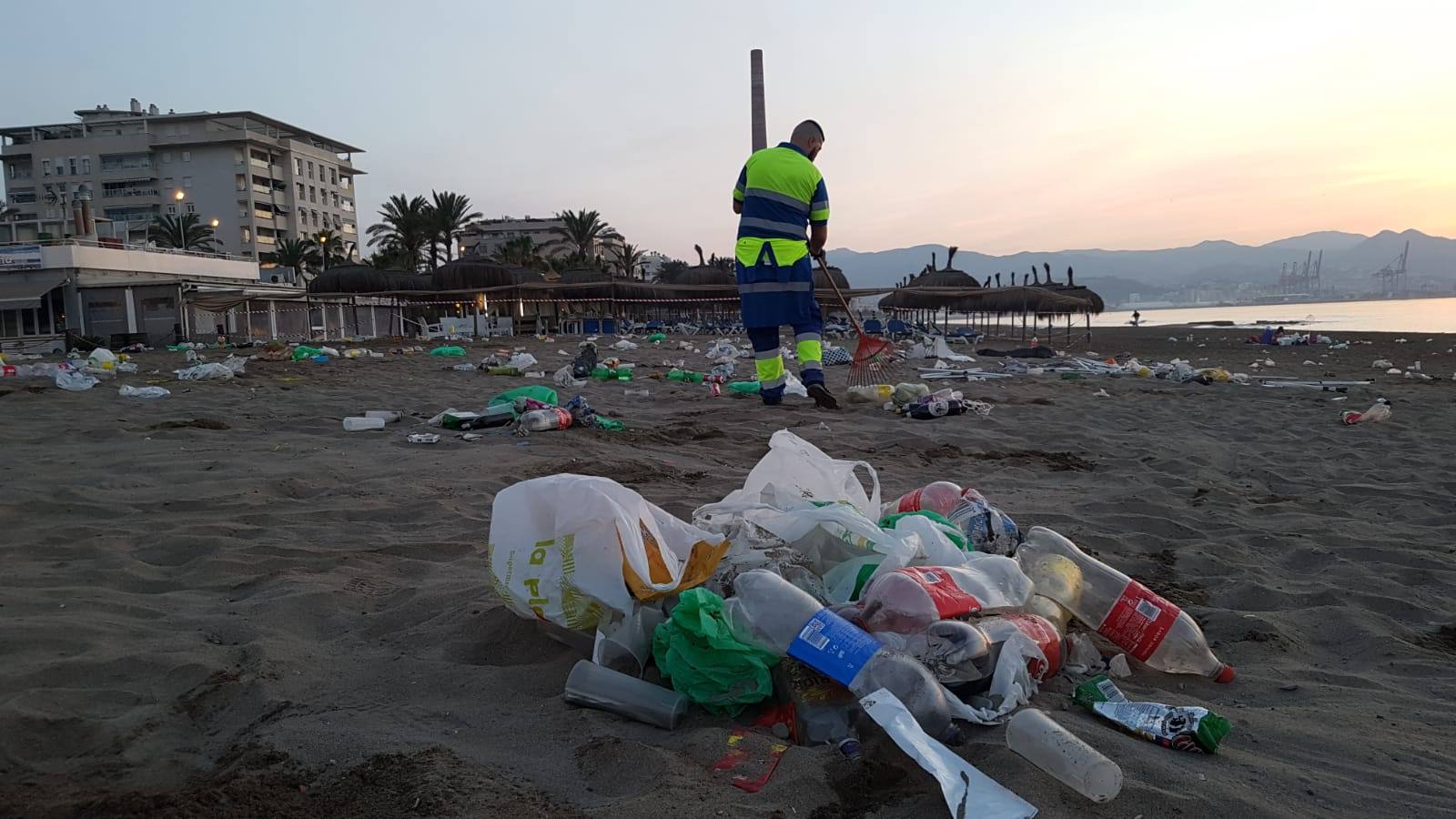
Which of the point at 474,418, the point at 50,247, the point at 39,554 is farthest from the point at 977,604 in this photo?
the point at 50,247

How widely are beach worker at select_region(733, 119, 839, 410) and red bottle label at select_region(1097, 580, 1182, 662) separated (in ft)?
15.9

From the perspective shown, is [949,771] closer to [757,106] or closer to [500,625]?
[500,625]

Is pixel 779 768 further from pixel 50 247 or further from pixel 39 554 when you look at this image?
pixel 50 247

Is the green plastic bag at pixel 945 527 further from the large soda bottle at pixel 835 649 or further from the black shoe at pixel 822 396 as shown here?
the black shoe at pixel 822 396

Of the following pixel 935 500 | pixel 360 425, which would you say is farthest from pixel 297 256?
pixel 935 500

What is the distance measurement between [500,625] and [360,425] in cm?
421

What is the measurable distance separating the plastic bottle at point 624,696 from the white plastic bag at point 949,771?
44cm

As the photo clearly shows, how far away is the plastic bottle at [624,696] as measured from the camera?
6.19ft

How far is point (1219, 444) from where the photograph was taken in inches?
235

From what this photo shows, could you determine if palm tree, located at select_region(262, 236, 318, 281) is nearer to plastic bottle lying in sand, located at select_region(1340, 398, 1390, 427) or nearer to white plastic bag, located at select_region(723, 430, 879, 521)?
plastic bottle lying in sand, located at select_region(1340, 398, 1390, 427)

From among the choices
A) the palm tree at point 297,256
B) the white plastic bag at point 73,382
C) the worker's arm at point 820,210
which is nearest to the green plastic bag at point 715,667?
the worker's arm at point 820,210

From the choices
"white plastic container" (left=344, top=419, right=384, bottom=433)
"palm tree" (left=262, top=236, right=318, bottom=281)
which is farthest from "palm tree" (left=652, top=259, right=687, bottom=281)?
"white plastic container" (left=344, top=419, right=384, bottom=433)

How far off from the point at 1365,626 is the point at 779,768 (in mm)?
2021

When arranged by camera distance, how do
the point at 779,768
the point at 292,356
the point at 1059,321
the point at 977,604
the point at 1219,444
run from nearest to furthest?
the point at 779,768 < the point at 977,604 < the point at 1219,444 < the point at 292,356 < the point at 1059,321
